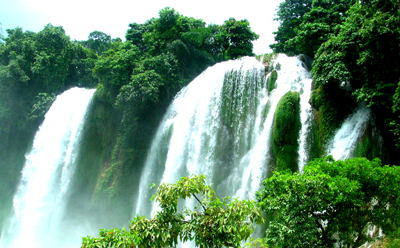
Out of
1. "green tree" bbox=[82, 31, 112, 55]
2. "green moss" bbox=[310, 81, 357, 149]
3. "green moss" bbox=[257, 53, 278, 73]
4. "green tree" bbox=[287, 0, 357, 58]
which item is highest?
"green tree" bbox=[82, 31, 112, 55]

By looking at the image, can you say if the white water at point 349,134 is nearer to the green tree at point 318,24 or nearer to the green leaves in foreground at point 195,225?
the green tree at point 318,24

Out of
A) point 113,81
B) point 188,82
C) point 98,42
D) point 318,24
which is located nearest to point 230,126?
point 318,24

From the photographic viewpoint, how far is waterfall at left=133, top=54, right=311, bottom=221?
13.1 m

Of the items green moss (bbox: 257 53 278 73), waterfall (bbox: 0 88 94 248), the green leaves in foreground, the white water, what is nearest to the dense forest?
the green leaves in foreground

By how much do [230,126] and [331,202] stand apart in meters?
8.65

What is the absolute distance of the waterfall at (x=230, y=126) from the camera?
43.0 feet

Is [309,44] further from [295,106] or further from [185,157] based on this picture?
[185,157]

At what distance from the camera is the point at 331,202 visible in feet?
21.0

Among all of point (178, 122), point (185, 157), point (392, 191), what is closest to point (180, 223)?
point (392, 191)

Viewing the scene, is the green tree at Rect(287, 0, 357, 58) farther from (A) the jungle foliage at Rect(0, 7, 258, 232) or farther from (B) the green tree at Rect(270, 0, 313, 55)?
(A) the jungle foliage at Rect(0, 7, 258, 232)

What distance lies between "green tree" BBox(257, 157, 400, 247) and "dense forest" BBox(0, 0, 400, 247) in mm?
24

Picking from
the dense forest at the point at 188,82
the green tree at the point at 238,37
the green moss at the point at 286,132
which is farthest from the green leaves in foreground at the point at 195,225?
the green tree at the point at 238,37

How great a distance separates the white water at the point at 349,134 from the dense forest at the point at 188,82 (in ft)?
0.94

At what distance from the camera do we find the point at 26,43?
87.1ft
